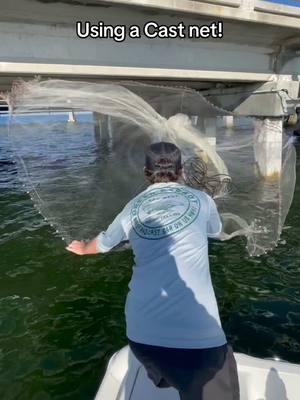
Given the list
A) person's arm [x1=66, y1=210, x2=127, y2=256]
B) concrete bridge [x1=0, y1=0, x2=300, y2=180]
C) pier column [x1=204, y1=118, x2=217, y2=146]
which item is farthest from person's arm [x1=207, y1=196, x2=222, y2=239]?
pier column [x1=204, y1=118, x2=217, y2=146]

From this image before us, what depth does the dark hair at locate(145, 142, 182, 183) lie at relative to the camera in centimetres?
273

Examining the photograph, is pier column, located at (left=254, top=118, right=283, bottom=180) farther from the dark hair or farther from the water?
the dark hair

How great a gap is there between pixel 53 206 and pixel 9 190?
9.58 m

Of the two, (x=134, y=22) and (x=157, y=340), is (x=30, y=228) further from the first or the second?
(x=157, y=340)

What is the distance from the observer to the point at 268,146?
8375 millimetres

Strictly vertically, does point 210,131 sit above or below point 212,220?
above

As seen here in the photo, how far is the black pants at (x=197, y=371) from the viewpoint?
226 cm

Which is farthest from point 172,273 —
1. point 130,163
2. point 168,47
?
point 168,47

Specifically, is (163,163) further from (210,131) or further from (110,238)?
(210,131)

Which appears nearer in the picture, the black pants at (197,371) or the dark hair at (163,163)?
the black pants at (197,371)

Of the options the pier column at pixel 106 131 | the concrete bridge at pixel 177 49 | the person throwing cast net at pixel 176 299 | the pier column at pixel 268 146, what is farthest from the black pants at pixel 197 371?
the pier column at pixel 106 131

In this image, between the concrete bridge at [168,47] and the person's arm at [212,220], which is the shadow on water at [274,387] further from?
the concrete bridge at [168,47]

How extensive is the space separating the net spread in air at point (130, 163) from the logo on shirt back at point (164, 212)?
223 cm

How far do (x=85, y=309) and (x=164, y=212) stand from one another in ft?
12.5
